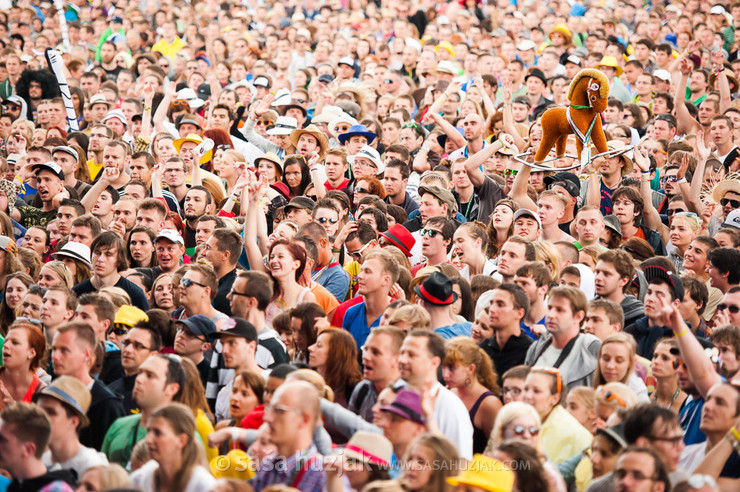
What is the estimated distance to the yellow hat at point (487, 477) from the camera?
12.1 feet

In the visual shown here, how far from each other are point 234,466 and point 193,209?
4.51 m

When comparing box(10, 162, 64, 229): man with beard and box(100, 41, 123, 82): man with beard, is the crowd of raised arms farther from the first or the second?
box(100, 41, 123, 82): man with beard

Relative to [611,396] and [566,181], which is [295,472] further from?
[566,181]

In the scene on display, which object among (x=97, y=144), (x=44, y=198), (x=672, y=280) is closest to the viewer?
(x=672, y=280)

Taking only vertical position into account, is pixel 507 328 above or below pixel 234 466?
above

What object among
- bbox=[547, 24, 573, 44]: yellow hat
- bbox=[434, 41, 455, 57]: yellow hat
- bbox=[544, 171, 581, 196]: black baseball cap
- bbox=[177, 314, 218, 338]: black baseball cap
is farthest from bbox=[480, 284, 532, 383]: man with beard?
bbox=[547, 24, 573, 44]: yellow hat

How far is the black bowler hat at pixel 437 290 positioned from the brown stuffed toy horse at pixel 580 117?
2178 mm

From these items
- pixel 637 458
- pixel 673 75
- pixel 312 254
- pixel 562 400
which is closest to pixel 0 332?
pixel 312 254

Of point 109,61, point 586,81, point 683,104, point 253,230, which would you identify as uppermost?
point 586,81

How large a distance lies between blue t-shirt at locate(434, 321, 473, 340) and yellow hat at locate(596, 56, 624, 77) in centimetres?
835

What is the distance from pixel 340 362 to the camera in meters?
5.34

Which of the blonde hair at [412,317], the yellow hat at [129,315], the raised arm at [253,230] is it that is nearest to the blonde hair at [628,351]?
the blonde hair at [412,317]

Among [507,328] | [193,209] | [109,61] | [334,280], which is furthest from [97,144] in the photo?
[507,328]

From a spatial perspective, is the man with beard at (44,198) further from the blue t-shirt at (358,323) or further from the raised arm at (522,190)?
the raised arm at (522,190)
